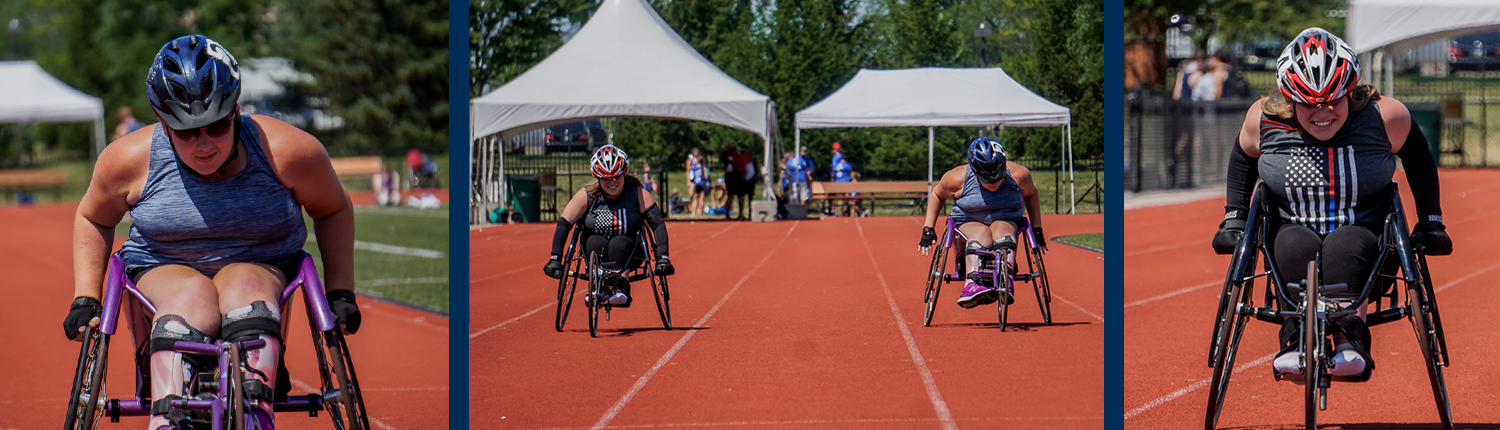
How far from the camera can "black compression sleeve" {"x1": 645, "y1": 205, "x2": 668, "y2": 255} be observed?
16.0 ft

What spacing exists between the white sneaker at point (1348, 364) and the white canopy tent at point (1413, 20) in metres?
17.1

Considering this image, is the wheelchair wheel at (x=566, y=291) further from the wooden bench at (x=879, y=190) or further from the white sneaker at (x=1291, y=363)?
the white sneaker at (x=1291, y=363)

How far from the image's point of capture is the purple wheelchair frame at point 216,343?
Answer: 11.8 feet

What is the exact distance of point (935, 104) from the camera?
4406mm

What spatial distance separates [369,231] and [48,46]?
125 ft

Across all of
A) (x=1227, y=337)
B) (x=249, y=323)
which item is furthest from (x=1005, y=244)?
(x=249, y=323)

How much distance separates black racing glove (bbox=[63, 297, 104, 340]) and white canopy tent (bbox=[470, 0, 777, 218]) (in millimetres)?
1285

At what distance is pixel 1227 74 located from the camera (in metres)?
22.6

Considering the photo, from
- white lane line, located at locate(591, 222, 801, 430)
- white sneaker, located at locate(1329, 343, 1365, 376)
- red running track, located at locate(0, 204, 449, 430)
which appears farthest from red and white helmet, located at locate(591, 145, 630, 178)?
red running track, located at locate(0, 204, 449, 430)

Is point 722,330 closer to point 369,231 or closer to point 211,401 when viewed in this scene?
point 211,401

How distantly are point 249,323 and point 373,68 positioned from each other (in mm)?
45434

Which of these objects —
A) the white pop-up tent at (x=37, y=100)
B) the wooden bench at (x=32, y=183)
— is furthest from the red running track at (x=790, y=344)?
the white pop-up tent at (x=37, y=100)

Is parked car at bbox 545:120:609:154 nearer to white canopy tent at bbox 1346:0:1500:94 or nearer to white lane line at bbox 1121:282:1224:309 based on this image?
white lane line at bbox 1121:282:1224:309

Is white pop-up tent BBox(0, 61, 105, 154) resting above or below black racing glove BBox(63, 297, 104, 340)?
above
